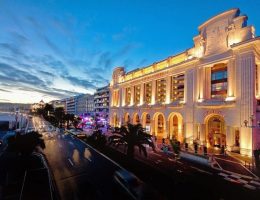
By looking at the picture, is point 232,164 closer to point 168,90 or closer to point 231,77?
point 231,77

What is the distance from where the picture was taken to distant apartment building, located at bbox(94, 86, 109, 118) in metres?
97.1

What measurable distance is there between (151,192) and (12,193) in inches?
379

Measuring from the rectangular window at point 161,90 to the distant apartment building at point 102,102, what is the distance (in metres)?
53.9

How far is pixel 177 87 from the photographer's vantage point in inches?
1630

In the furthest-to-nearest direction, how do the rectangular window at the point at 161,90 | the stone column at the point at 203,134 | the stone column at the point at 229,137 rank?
the rectangular window at the point at 161,90 → the stone column at the point at 203,134 → the stone column at the point at 229,137

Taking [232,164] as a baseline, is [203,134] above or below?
above

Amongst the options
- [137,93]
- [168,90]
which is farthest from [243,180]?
[137,93]

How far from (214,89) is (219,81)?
166 centimetres

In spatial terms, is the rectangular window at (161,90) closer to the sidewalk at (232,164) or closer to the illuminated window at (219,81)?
the illuminated window at (219,81)

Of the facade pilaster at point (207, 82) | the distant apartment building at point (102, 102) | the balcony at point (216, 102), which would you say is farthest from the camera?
the distant apartment building at point (102, 102)

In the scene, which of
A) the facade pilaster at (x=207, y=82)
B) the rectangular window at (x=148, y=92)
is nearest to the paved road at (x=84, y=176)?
the facade pilaster at (x=207, y=82)

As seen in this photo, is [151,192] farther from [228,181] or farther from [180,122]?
[180,122]

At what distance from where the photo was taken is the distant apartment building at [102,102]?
9706 cm

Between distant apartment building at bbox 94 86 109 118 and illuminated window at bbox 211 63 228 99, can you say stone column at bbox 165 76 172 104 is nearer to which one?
illuminated window at bbox 211 63 228 99
